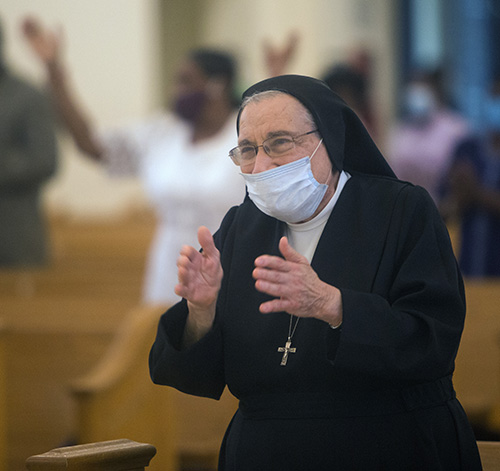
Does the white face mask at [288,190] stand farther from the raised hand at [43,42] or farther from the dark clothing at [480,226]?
the dark clothing at [480,226]

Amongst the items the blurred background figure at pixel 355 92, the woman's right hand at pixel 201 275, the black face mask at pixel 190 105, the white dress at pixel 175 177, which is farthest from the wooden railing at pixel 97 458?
the blurred background figure at pixel 355 92

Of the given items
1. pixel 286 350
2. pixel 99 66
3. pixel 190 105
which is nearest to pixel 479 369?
pixel 190 105

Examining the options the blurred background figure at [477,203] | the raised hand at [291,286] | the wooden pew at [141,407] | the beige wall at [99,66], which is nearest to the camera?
the raised hand at [291,286]

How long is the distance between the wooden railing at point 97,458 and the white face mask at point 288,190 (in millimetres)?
619

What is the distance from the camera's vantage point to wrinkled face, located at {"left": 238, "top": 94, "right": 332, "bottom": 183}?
211cm

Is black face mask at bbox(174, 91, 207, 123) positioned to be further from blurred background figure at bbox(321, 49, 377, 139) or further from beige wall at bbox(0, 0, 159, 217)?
beige wall at bbox(0, 0, 159, 217)

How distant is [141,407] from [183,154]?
1257 millimetres

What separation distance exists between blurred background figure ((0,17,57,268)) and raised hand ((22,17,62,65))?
337 mm

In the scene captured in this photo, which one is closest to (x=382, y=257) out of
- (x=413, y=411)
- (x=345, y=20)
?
(x=413, y=411)

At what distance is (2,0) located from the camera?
15.8 metres

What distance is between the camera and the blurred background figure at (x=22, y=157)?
551cm

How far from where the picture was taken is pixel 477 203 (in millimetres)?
5512

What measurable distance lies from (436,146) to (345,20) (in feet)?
→ 28.6

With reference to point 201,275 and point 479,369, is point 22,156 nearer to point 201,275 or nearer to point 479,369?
point 479,369
